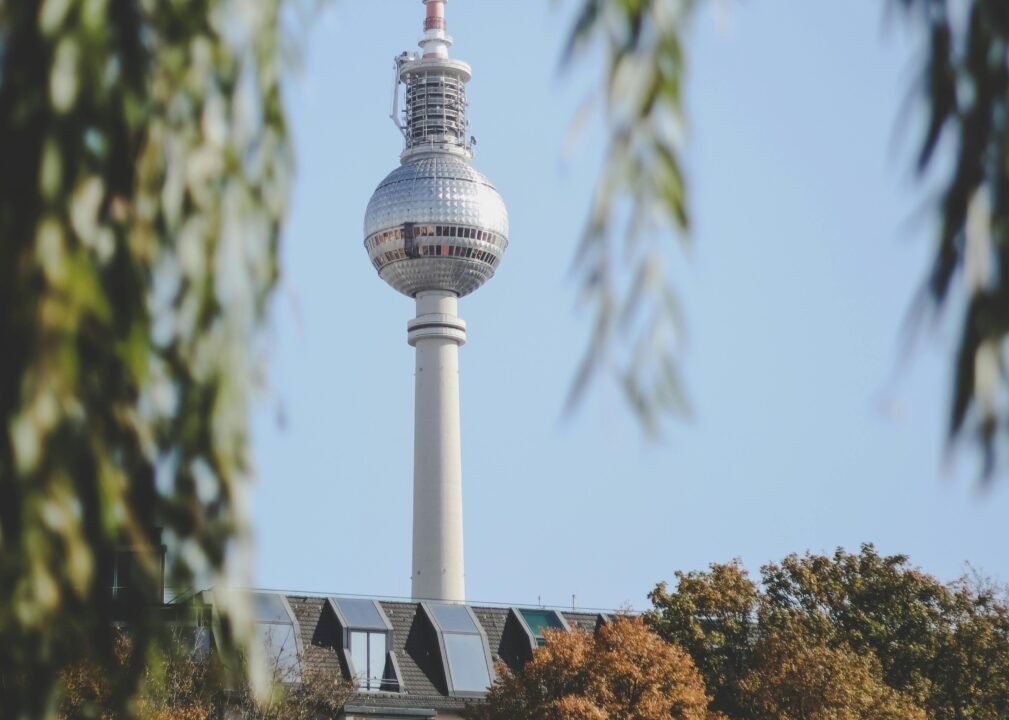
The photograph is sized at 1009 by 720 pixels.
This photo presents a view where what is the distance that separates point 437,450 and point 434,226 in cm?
2078

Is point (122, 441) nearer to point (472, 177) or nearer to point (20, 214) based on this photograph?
point (20, 214)

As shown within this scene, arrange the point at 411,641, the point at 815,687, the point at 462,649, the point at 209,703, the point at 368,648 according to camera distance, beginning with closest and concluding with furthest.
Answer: the point at 209,703, the point at 815,687, the point at 368,648, the point at 462,649, the point at 411,641

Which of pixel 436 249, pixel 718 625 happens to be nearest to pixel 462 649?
pixel 718 625

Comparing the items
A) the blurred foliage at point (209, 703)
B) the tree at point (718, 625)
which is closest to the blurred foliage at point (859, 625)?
the tree at point (718, 625)

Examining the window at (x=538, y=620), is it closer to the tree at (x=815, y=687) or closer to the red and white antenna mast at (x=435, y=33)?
the tree at (x=815, y=687)

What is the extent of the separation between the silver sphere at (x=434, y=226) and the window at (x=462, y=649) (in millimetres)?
78726

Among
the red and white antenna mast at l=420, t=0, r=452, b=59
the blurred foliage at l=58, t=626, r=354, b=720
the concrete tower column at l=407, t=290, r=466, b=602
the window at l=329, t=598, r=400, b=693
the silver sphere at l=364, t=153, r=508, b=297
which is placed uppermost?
the red and white antenna mast at l=420, t=0, r=452, b=59

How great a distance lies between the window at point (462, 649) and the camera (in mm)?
88188

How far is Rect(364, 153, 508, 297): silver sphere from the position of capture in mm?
167500

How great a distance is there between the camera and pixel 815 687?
202ft

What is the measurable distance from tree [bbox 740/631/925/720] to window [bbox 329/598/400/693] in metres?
26.6

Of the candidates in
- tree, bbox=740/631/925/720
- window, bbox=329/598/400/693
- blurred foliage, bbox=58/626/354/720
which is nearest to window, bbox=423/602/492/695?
window, bbox=329/598/400/693

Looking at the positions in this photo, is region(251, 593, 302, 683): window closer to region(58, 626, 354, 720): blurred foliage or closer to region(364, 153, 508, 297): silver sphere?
region(58, 626, 354, 720): blurred foliage

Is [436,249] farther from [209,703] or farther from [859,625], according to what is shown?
[209,703]
